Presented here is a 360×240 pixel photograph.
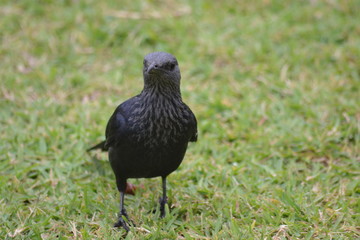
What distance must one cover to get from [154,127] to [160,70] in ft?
1.56

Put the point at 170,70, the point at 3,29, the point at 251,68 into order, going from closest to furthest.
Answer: the point at 170,70 < the point at 251,68 < the point at 3,29

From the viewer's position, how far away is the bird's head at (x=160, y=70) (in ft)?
12.3

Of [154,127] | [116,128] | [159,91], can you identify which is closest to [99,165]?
[116,128]

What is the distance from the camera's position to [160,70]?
3.78m

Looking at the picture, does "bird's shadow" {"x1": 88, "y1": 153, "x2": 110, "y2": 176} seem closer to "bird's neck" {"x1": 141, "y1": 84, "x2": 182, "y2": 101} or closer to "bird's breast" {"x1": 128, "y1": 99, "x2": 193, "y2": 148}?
"bird's breast" {"x1": 128, "y1": 99, "x2": 193, "y2": 148}

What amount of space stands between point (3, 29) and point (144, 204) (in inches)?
171

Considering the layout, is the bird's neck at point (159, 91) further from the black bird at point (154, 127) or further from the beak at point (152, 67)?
the beak at point (152, 67)

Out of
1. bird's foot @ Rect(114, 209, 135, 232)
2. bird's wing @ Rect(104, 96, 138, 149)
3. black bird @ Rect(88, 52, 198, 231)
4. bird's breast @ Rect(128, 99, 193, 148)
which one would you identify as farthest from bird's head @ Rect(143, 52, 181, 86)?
bird's foot @ Rect(114, 209, 135, 232)

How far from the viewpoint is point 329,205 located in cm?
451

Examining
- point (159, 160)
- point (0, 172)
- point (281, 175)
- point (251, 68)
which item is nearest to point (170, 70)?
point (159, 160)

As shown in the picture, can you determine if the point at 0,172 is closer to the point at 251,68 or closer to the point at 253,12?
the point at 251,68

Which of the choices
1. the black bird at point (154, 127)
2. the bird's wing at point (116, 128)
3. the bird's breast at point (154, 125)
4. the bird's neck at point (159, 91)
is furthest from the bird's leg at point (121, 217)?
the bird's neck at point (159, 91)

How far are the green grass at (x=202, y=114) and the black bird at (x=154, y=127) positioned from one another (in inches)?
23.4

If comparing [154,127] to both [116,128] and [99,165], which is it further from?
[99,165]
